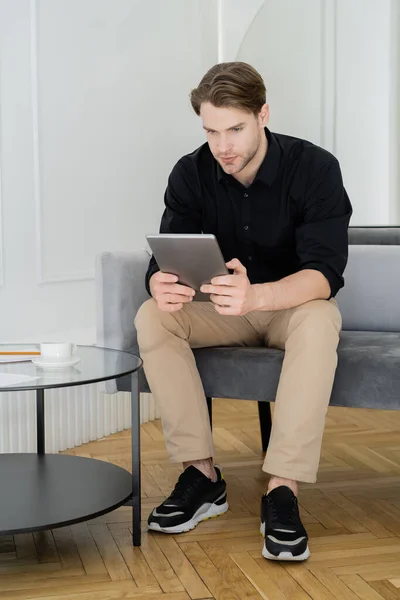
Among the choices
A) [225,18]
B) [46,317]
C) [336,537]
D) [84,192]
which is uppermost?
[225,18]

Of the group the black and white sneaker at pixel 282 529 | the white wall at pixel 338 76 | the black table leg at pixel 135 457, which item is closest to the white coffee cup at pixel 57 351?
the black table leg at pixel 135 457

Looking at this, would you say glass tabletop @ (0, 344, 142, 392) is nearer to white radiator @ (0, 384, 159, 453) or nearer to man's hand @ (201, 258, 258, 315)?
man's hand @ (201, 258, 258, 315)

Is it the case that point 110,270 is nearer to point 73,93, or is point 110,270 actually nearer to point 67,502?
point 67,502

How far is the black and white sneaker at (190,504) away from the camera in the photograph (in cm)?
196

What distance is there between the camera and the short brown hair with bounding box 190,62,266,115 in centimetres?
197

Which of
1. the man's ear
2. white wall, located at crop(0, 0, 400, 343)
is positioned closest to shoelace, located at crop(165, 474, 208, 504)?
the man's ear

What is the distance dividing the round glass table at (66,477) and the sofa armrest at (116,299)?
208mm

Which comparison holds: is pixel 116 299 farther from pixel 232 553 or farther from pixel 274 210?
pixel 232 553

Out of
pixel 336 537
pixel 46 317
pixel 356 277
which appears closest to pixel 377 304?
pixel 356 277

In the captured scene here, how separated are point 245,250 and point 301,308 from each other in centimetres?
30

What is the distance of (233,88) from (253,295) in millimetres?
438

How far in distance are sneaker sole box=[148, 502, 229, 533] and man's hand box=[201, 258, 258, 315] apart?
462mm

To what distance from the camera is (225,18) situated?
3.89 metres

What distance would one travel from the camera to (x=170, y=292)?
1.97m
